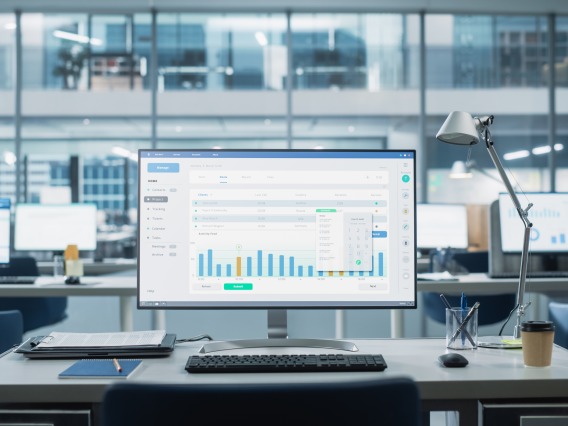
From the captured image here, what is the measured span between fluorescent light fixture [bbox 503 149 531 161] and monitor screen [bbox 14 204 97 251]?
13.0 feet

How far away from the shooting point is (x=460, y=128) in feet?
5.99

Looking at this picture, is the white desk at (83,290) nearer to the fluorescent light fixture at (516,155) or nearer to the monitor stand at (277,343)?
the monitor stand at (277,343)

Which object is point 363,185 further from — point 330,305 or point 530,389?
point 530,389

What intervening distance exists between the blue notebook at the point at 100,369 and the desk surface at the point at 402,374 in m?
0.02

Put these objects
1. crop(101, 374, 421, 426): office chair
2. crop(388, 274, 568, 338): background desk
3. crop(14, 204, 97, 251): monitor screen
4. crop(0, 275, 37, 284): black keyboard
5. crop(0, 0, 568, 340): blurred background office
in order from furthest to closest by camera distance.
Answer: crop(0, 0, 568, 340): blurred background office, crop(14, 204, 97, 251): monitor screen, crop(0, 275, 37, 284): black keyboard, crop(388, 274, 568, 338): background desk, crop(101, 374, 421, 426): office chair

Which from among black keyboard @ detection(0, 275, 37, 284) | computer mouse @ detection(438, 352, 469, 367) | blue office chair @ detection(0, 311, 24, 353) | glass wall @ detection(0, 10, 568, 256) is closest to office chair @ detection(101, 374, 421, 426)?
computer mouse @ detection(438, 352, 469, 367)

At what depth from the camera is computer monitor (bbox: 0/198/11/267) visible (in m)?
3.82

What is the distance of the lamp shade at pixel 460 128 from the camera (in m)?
1.83

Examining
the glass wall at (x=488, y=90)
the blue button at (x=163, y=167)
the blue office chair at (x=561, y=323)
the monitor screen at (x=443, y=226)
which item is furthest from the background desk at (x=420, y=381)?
the glass wall at (x=488, y=90)

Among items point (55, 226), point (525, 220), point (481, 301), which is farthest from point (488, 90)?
point (525, 220)

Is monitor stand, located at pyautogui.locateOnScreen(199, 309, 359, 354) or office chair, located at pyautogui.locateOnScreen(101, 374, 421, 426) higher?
office chair, located at pyautogui.locateOnScreen(101, 374, 421, 426)

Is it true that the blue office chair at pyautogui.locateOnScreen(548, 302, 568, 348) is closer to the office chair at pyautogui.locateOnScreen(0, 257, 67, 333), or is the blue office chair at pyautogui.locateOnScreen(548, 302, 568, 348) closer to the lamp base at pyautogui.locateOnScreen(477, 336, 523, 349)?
the lamp base at pyautogui.locateOnScreen(477, 336, 523, 349)

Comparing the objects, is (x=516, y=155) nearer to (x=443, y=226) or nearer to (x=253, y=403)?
(x=443, y=226)

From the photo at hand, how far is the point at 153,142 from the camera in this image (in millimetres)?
6371
